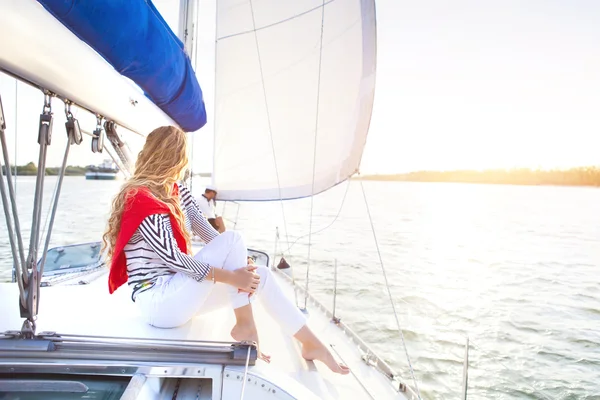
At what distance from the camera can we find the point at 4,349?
1.29 metres

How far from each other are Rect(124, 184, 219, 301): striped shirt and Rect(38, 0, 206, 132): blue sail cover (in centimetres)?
62

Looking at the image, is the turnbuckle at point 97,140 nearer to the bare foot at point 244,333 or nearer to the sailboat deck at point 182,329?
the sailboat deck at point 182,329

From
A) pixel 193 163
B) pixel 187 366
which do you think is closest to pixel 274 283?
pixel 187 366

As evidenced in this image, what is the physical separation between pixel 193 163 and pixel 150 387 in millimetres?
3265

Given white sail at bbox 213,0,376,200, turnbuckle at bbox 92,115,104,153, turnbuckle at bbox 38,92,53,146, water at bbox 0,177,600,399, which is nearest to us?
turnbuckle at bbox 38,92,53,146

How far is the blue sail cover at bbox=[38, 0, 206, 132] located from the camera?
124 cm

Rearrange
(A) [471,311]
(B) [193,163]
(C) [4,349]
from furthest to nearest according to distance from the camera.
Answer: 1. (A) [471,311]
2. (B) [193,163]
3. (C) [4,349]

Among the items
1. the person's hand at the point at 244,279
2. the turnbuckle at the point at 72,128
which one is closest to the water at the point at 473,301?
the turnbuckle at the point at 72,128

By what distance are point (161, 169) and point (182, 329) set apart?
657 mm

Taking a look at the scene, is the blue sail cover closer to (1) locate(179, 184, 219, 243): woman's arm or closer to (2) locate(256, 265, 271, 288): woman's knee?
(1) locate(179, 184, 219, 243): woman's arm

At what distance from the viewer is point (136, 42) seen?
5.12 feet

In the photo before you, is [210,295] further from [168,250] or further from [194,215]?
[194,215]

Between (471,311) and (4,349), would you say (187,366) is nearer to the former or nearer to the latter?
(4,349)

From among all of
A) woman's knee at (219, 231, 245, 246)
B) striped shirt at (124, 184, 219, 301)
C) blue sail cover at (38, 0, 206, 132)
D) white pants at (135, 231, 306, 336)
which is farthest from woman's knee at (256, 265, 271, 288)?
blue sail cover at (38, 0, 206, 132)
